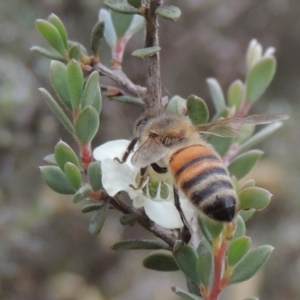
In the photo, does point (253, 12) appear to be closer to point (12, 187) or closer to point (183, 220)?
point (12, 187)

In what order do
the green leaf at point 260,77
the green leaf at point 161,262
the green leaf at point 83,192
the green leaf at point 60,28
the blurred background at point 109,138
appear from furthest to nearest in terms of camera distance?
the blurred background at point 109,138 → the green leaf at point 260,77 → the green leaf at point 60,28 → the green leaf at point 161,262 → the green leaf at point 83,192

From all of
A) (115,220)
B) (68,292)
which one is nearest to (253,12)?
(115,220)

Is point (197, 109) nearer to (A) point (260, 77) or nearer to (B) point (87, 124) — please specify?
(B) point (87, 124)

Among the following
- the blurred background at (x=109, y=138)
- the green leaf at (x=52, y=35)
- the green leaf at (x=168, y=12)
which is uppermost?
the green leaf at (x=168, y=12)

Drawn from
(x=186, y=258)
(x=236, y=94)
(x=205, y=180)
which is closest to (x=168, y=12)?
(x=205, y=180)

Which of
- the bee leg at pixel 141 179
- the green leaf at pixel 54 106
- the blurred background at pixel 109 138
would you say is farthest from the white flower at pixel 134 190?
the blurred background at pixel 109 138

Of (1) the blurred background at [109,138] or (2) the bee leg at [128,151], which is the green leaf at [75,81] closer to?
(2) the bee leg at [128,151]
